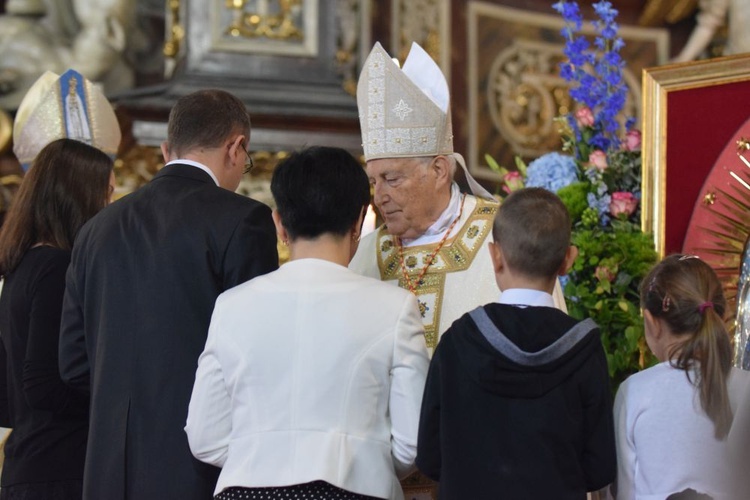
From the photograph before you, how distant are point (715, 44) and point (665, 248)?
13.2 ft

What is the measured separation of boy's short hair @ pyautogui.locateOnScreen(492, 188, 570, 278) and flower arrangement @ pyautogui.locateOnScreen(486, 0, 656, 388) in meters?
1.22

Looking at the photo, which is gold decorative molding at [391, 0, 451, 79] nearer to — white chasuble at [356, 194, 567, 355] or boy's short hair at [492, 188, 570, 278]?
white chasuble at [356, 194, 567, 355]

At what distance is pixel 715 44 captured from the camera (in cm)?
743

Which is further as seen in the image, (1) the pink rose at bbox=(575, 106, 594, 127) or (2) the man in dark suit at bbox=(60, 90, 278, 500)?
(1) the pink rose at bbox=(575, 106, 594, 127)

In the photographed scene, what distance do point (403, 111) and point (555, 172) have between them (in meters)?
→ 0.76

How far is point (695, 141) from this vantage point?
12.5ft

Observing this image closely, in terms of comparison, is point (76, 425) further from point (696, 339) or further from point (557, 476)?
point (696, 339)

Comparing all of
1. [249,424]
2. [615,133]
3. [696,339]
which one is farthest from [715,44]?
[249,424]

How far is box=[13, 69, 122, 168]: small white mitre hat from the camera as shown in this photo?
163 inches

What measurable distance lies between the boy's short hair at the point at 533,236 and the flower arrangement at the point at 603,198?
1.22 meters

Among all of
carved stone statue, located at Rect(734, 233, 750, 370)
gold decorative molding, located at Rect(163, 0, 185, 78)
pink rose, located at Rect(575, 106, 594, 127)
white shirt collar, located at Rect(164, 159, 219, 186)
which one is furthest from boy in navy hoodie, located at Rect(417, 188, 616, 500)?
gold decorative molding, located at Rect(163, 0, 185, 78)

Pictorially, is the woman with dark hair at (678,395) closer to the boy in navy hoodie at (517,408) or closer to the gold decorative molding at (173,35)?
the boy in navy hoodie at (517,408)

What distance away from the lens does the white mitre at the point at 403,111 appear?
11.2 ft

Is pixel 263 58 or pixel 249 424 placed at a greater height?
pixel 263 58
